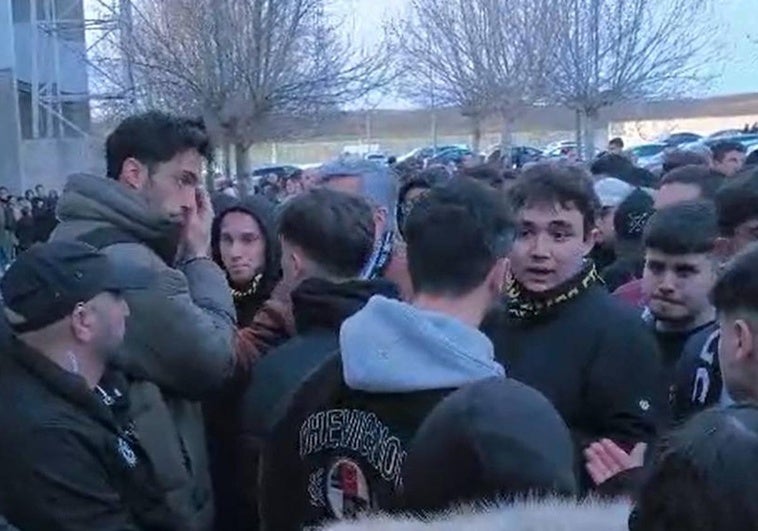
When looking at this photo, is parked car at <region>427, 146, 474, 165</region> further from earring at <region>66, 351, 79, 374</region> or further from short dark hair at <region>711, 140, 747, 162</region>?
earring at <region>66, 351, 79, 374</region>

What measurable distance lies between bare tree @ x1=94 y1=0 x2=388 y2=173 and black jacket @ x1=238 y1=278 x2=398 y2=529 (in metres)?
16.3

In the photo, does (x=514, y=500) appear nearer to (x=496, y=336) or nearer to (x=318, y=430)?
(x=318, y=430)

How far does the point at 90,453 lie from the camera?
3.49 metres

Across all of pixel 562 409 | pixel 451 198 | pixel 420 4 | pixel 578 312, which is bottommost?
pixel 562 409

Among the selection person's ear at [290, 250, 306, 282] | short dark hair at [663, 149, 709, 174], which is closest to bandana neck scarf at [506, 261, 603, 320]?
person's ear at [290, 250, 306, 282]

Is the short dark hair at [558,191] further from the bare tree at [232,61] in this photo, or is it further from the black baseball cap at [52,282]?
the bare tree at [232,61]

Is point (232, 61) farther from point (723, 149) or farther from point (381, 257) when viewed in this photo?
point (381, 257)

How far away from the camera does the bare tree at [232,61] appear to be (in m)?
21.0

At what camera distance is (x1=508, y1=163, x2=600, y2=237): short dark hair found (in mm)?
4547

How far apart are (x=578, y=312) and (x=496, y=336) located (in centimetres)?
29

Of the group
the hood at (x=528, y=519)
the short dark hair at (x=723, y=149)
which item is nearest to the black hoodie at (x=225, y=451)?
the hood at (x=528, y=519)

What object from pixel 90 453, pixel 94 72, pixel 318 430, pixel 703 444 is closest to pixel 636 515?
pixel 703 444

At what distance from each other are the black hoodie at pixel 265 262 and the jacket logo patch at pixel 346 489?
2487 millimetres

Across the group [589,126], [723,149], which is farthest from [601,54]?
[723,149]
